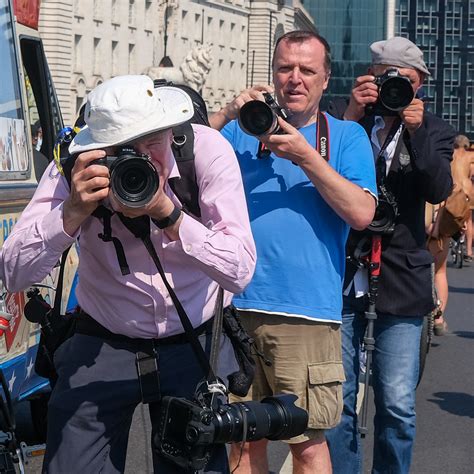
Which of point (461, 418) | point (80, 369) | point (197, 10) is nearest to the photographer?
point (80, 369)

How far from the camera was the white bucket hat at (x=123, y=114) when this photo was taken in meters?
3.97

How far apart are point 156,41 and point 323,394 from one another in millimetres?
88541

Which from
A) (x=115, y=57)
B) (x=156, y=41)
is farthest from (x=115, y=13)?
(x=156, y=41)

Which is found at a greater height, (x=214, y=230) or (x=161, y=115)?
(x=161, y=115)

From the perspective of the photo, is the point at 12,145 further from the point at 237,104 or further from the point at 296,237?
the point at 296,237

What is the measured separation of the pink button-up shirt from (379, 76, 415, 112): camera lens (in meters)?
1.67

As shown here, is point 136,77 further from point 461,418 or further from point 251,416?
point 461,418

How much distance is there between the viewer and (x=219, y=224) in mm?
4180

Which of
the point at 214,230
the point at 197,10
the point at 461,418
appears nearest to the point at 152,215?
the point at 214,230

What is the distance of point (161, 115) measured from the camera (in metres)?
4.02

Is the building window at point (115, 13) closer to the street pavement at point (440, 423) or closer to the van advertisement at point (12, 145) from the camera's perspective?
the street pavement at point (440, 423)

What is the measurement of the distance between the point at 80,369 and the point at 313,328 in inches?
47.3

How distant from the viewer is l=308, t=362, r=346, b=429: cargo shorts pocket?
17.5ft

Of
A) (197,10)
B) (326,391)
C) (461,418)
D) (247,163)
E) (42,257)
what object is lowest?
(461,418)
